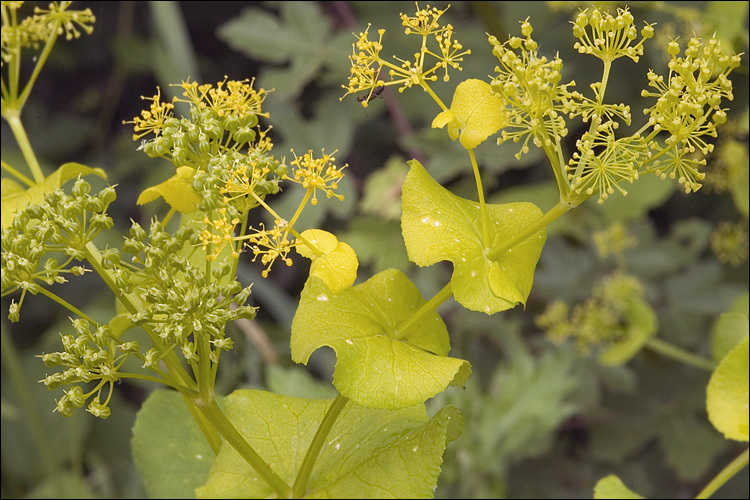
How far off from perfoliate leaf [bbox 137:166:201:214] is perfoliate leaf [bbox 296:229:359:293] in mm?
176

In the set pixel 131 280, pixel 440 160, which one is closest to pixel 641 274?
pixel 440 160

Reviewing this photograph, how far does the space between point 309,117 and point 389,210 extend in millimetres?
665

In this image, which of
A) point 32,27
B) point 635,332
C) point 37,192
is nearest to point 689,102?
point 37,192

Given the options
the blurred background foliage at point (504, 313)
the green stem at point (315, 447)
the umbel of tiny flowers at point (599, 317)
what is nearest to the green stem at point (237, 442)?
the green stem at point (315, 447)

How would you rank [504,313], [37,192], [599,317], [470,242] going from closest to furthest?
1. [470,242]
2. [37,192]
3. [599,317]
4. [504,313]

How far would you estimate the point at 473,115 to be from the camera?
845mm

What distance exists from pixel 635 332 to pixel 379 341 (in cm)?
113

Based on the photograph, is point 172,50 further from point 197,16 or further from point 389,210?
point 389,210

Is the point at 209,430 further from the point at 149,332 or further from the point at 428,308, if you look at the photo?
the point at 428,308

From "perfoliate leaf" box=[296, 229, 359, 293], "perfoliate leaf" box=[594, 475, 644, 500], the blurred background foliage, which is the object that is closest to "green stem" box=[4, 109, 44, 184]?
"perfoliate leaf" box=[296, 229, 359, 293]

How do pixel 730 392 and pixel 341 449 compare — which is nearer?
pixel 341 449

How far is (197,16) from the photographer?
7.63 feet

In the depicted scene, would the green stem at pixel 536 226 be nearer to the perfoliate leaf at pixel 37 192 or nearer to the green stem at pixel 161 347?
the green stem at pixel 161 347

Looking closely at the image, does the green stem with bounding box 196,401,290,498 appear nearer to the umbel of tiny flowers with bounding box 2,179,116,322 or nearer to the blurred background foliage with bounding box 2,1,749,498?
the umbel of tiny flowers with bounding box 2,179,116,322
